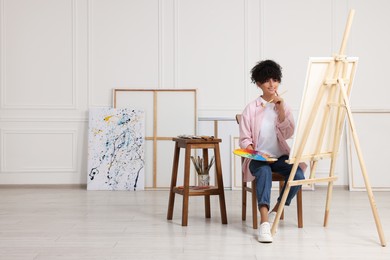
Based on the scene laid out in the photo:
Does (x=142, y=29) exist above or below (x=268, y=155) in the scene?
above

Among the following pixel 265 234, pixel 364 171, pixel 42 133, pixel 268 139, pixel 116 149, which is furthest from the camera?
pixel 42 133

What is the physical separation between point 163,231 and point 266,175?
31.0 inches

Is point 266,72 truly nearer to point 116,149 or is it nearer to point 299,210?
point 299,210

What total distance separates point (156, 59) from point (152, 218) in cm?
256

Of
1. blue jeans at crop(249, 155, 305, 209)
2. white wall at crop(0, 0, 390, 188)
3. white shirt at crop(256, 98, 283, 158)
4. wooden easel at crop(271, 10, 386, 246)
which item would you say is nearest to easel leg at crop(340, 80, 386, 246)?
wooden easel at crop(271, 10, 386, 246)

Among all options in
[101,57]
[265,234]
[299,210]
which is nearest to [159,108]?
[101,57]

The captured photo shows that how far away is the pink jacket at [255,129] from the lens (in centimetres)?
436

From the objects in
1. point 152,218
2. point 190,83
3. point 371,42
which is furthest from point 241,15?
point 152,218

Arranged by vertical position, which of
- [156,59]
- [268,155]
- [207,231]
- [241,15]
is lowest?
[207,231]

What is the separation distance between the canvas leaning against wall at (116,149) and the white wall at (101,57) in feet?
0.64

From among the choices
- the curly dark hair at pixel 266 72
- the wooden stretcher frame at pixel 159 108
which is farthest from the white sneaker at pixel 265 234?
the wooden stretcher frame at pixel 159 108

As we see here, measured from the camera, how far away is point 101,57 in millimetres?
6945

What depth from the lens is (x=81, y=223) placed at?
458 cm

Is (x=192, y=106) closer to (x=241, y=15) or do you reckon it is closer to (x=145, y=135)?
(x=145, y=135)
